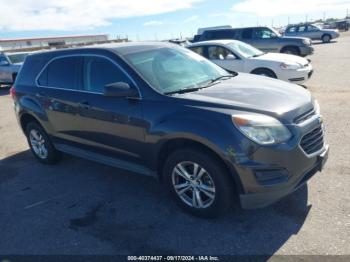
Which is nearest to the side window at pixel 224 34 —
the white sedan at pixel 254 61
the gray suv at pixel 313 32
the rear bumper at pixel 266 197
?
the white sedan at pixel 254 61

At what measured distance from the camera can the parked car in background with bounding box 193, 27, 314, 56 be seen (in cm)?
Answer: 1559

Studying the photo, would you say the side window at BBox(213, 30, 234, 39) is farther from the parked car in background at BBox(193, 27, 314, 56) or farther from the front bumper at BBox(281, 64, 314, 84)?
the front bumper at BBox(281, 64, 314, 84)

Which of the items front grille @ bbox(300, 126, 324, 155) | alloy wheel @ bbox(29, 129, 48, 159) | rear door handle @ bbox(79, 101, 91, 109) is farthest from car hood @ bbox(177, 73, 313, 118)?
alloy wheel @ bbox(29, 129, 48, 159)

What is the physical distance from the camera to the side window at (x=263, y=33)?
1562 centimetres

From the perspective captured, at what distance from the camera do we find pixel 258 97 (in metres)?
3.56

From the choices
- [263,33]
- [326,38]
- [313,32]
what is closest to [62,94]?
[263,33]

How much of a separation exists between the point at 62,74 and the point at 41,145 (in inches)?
57.6

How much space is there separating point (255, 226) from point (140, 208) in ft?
4.44

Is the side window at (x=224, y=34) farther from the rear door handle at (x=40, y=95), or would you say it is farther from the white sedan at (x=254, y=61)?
the rear door handle at (x=40, y=95)

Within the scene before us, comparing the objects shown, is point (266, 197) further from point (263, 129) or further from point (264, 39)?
point (264, 39)

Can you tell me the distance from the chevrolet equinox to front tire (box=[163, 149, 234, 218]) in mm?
11

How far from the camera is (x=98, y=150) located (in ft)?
14.9

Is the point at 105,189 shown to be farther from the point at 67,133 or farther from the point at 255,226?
the point at 255,226

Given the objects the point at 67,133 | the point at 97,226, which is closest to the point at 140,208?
the point at 97,226
